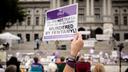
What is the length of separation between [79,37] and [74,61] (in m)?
0.39

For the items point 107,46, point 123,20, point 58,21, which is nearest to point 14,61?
point 58,21

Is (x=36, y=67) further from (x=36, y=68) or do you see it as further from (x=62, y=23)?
(x=62, y=23)

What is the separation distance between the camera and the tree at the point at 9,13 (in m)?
41.9

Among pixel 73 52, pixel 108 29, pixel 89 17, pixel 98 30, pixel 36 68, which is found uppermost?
pixel 73 52

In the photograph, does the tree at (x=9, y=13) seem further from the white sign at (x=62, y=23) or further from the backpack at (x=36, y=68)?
the white sign at (x=62, y=23)

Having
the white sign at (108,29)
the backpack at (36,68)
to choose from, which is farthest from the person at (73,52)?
the white sign at (108,29)

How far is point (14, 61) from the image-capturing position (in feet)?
36.0

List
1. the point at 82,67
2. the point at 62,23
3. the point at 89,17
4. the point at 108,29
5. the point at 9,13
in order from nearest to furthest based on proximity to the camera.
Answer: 1. the point at 82,67
2. the point at 62,23
3. the point at 9,13
4. the point at 108,29
5. the point at 89,17

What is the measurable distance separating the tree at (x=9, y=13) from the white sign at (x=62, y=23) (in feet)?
102

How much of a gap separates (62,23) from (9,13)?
34.0 metres

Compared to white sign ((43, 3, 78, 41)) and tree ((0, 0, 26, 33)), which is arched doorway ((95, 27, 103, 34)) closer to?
tree ((0, 0, 26, 33))

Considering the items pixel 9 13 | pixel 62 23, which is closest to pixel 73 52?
pixel 62 23

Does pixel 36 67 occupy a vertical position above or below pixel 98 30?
above

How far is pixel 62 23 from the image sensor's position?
32.3 feet
